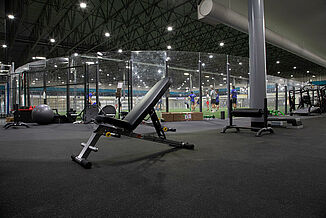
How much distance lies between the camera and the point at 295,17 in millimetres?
8375

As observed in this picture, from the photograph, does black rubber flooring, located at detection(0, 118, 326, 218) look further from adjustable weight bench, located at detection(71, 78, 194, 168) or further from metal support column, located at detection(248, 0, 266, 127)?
metal support column, located at detection(248, 0, 266, 127)

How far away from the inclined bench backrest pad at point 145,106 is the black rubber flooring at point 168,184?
0.45 metres

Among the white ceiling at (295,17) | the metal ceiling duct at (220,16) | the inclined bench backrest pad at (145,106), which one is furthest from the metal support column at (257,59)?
the inclined bench backrest pad at (145,106)

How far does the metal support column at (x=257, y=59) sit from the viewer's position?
4.28 m

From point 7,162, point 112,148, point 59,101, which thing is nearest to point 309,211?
point 112,148

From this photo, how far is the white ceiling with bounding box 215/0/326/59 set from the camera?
7.20 meters

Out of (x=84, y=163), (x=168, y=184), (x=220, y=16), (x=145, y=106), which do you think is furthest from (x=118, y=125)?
(x=220, y=16)

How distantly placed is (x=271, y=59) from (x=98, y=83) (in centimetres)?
2001

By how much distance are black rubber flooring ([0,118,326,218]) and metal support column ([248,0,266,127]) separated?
2052 millimetres

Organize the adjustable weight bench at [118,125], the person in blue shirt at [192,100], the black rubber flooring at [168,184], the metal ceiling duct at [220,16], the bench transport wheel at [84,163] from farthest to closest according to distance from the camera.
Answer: the person in blue shirt at [192,100] → the metal ceiling duct at [220,16] → the adjustable weight bench at [118,125] → the bench transport wheel at [84,163] → the black rubber flooring at [168,184]

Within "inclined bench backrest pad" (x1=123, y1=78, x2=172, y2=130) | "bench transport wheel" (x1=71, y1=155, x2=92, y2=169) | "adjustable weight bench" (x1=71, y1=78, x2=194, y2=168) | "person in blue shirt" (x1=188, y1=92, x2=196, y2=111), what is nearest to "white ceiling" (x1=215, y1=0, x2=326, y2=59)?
"person in blue shirt" (x1=188, y1=92, x2=196, y2=111)

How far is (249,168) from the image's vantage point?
5.80ft

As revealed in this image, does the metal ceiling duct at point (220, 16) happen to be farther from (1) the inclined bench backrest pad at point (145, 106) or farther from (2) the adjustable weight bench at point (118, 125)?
(2) the adjustable weight bench at point (118, 125)

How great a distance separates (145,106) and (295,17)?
961cm
